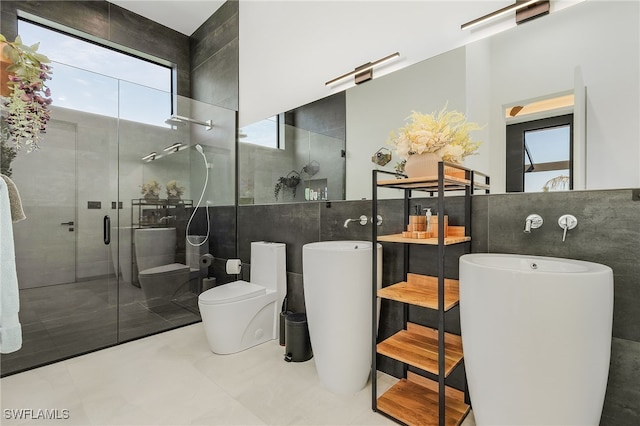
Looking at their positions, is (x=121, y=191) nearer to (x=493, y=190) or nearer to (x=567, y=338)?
(x=493, y=190)

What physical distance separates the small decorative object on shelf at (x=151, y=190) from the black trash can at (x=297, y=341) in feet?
5.13

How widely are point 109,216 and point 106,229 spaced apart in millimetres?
101

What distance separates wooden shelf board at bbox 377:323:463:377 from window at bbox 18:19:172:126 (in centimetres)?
251

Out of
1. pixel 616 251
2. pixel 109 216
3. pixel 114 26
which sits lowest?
pixel 616 251

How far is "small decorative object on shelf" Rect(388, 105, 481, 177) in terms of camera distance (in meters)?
1.38

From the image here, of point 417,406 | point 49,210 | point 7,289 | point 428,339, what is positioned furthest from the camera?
point 49,210

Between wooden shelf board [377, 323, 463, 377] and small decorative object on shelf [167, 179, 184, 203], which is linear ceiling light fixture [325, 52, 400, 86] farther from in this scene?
small decorative object on shelf [167, 179, 184, 203]

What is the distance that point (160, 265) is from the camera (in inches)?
104

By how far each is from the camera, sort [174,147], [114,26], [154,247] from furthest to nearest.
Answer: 1. [114,26]
2. [174,147]
3. [154,247]

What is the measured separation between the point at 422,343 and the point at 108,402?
1.63m

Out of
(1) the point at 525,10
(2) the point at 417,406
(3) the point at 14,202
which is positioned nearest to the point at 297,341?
(2) the point at 417,406

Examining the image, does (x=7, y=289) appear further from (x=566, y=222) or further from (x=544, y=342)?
(x=566, y=222)

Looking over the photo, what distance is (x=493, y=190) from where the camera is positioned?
4.86 ft

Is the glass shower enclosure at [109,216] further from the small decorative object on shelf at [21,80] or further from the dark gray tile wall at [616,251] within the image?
the dark gray tile wall at [616,251]
